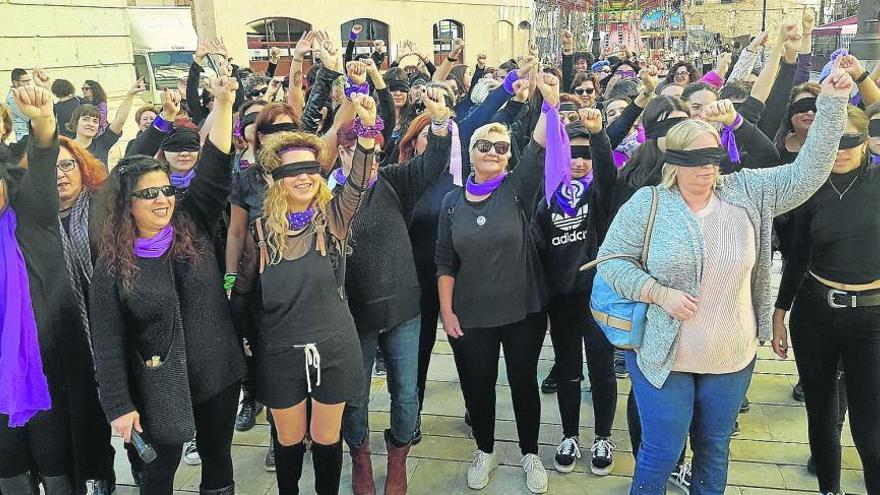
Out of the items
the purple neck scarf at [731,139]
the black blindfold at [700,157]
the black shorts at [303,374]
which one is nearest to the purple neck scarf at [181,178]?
the black shorts at [303,374]

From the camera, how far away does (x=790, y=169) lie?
8.66 ft

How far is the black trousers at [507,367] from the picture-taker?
3447 millimetres

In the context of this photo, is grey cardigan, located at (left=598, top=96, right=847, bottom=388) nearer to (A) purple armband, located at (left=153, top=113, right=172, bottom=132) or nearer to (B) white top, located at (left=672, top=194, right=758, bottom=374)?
(B) white top, located at (left=672, top=194, right=758, bottom=374)

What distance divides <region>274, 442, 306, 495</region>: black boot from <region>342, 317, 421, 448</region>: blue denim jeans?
356 millimetres

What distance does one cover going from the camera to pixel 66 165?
3039 millimetres

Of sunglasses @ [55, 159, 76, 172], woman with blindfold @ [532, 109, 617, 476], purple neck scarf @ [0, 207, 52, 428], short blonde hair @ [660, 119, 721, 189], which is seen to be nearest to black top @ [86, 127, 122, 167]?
sunglasses @ [55, 159, 76, 172]

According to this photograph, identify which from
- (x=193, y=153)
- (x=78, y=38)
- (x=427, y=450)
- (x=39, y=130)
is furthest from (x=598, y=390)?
(x=78, y=38)

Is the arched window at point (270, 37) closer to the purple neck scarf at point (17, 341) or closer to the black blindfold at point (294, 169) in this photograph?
the purple neck scarf at point (17, 341)

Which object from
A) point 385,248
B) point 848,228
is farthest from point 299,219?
point 848,228

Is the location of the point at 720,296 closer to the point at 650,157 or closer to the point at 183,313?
the point at 650,157

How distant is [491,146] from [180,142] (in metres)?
Result: 1.80

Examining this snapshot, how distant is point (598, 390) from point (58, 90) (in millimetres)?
7812

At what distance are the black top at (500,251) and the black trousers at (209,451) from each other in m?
A: 1.21

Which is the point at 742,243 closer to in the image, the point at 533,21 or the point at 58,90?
the point at 58,90
